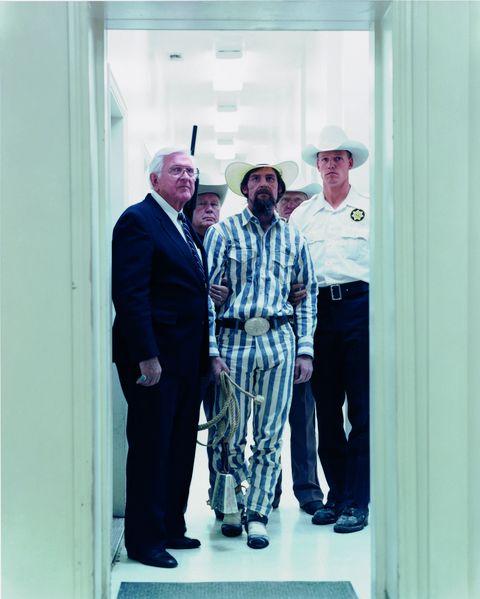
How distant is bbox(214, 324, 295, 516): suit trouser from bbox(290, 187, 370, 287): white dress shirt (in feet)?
1.14

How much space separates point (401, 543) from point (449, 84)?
1.29m

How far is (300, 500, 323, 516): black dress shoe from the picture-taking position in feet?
13.8

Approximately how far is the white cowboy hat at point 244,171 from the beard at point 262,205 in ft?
0.42

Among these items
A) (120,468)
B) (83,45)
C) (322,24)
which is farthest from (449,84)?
(120,468)

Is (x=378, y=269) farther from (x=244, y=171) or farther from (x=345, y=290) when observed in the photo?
(x=244, y=171)

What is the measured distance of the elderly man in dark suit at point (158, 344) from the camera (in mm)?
3254

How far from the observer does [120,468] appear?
385 cm

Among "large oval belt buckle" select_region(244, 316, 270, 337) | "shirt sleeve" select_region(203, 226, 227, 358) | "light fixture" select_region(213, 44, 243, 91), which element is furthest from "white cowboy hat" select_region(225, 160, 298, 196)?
"light fixture" select_region(213, 44, 243, 91)

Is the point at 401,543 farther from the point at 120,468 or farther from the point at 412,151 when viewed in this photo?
the point at 120,468

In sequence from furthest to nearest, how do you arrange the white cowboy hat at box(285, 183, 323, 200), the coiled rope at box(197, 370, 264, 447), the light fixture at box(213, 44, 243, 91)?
the light fixture at box(213, 44, 243, 91) → the white cowboy hat at box(285, 183, 323, 200) → the coiled rope at box(197, 370, 264, 447)

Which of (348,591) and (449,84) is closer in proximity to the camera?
(449,84)

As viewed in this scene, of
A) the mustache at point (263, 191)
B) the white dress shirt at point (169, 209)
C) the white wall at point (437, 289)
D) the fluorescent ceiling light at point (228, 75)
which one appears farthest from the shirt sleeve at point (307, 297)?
the fluorescent ceiling light at point (228, 75)

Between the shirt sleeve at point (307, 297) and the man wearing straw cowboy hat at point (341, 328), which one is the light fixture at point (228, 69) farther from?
the shirt sleeve at point (307, 297)

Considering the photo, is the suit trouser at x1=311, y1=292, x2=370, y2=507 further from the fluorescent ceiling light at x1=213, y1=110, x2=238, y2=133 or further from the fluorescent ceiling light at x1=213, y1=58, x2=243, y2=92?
the fluorescent ceiling light at x1=213, y1=110, x2=238, y2=133
